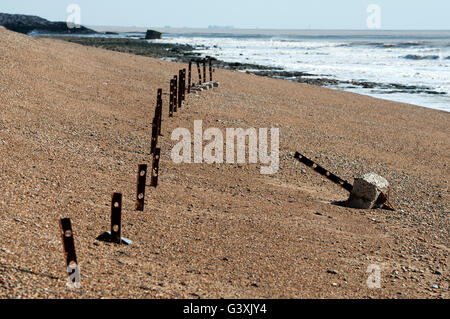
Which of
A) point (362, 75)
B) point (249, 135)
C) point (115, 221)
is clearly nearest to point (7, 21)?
point (362, 75)

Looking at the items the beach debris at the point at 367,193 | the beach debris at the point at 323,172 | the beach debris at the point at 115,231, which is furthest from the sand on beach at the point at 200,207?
the beach debris at the point at 323,172

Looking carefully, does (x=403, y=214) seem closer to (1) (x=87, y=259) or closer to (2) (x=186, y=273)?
(2) (x=186, y=273)

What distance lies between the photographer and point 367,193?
34.8 ft

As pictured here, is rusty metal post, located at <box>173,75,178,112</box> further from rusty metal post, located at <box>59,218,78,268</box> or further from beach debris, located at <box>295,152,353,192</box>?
rusty metal post, located at <box>59,218,78,268</box>

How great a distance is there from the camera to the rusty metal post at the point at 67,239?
5852mm

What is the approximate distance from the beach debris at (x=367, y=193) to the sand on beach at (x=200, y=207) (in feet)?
0.80

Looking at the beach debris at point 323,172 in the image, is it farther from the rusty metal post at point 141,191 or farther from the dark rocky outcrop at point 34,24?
the dark rocky outcrop at point 34,24

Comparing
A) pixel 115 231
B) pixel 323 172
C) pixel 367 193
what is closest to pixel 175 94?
pixel 323 172

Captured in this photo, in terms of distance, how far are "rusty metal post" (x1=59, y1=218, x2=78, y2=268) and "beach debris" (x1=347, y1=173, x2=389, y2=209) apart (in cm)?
610

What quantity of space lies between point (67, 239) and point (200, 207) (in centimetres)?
393

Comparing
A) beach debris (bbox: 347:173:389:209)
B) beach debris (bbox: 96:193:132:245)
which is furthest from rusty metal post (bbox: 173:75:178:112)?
beach debris (bbox: 96:193:132:245)

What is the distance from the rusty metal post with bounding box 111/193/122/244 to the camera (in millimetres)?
7070

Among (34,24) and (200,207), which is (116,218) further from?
(34,24)
